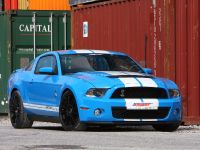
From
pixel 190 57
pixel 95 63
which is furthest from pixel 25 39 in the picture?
pixel 95 63

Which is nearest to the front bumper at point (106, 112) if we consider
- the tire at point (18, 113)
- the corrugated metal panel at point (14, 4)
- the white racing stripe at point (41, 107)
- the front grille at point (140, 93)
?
the front grille at point (140, 93)

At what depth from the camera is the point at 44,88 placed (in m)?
14.5

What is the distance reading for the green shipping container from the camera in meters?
22.3

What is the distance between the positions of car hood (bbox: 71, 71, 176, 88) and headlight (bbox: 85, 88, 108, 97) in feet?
0.20

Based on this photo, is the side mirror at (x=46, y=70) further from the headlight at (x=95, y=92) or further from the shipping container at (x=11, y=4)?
the shipping container at (x=11, y=4)

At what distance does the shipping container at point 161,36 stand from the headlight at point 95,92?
3.29 metres

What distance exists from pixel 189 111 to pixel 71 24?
6.50 metres

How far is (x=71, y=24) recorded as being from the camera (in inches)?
859

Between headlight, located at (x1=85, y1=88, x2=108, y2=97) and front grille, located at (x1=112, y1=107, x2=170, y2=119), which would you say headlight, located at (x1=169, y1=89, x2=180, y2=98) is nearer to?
front grille, located at (x1=112, y1=107, x2=170, y2=119)

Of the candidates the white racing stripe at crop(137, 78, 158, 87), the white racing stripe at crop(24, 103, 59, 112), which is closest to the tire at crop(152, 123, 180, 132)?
the white racing stripe at crop(137, 78, 158, 87)

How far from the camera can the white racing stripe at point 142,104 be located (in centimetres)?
1312

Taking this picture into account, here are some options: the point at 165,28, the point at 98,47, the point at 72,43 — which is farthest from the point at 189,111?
the point at 72,43

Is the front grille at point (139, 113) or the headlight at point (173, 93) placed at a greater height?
the headlight at point (173, 93)

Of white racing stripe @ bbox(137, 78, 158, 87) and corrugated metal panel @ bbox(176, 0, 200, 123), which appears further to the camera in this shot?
corrugated metal panel @ bbox(176, 0, 200, 123)
